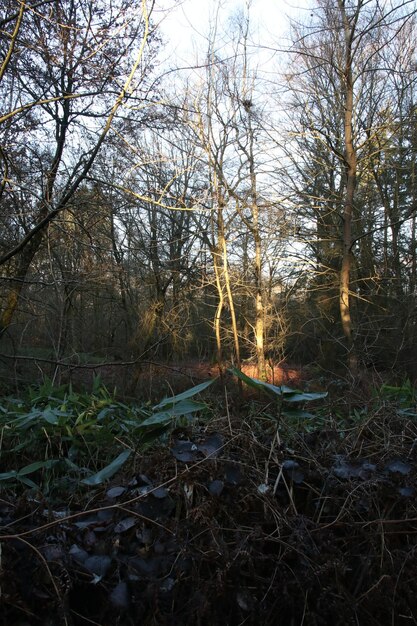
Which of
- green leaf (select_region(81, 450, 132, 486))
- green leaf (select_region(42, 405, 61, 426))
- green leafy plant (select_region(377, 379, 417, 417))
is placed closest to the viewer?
green leaf (select_region(81, 450, 132, 486))

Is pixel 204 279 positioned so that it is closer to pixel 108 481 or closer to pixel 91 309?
pixel 91 309

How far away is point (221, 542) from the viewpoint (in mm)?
1627

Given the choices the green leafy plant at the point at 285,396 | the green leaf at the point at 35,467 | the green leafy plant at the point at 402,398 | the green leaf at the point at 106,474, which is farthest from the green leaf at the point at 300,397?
the green leaf at the point at 35,467

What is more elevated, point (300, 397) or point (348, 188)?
point (348, 188)

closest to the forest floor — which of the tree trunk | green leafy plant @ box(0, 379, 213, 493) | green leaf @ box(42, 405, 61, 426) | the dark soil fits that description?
the dark soil

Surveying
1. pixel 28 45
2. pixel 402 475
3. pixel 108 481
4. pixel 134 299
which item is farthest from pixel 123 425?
pixel 134 299

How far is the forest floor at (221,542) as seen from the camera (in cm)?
152

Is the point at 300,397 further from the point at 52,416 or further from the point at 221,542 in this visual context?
the point at 52,416

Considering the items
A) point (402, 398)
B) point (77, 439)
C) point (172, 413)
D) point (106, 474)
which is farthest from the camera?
point (402, 398)

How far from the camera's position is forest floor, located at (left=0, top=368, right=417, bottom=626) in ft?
4.98

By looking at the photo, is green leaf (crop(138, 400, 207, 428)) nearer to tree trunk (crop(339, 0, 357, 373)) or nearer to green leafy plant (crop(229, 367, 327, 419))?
green leafy plant (crop(229, 367, 327, 419))

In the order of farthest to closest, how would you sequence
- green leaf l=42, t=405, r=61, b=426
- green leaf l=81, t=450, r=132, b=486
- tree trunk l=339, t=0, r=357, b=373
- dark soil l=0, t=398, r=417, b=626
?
tree trunk l=339, t=0, r=357, b=373 < green leaf l=42, t=405, r=61, b=426 < green leaf l=81, t=450, r=132, b=486 < dark soil l=0, t=398, r=417, b=626

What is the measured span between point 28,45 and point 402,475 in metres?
4.92

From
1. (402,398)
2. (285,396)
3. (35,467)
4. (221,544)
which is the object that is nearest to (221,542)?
(221,544)
